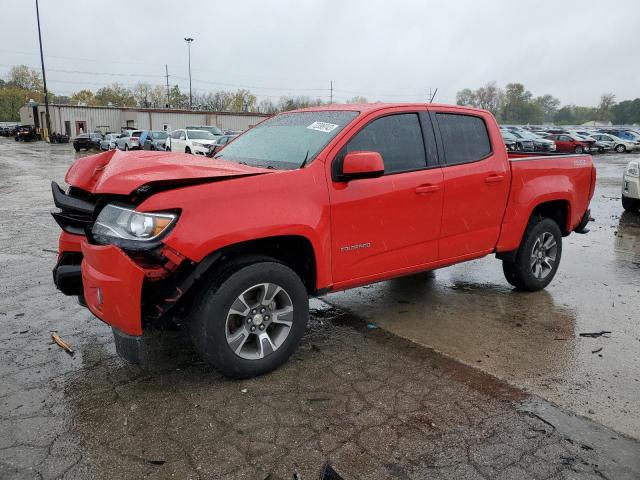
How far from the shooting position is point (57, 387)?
3.24m

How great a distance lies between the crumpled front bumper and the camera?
2.85 metres

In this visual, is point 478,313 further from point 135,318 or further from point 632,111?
point 632,111

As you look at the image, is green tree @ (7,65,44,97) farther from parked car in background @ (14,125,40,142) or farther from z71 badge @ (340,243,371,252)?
Answer: z71 badge @ (340,243,371,252)

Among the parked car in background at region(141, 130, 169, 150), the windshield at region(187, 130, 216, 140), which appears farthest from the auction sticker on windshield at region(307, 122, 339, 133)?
the parked car in background at region(141, 130, 169, 150)

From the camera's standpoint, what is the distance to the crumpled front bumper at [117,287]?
2852mm

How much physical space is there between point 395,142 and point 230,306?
192 centimetres

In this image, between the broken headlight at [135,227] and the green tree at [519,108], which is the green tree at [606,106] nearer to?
the green tree at [519,108]

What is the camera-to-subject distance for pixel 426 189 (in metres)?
4.05

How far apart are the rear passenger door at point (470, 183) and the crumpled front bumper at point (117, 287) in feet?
8.43

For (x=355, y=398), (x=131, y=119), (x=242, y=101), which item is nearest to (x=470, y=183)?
(x=355, y=398)

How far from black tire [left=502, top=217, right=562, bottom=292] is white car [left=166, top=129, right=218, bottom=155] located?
19.9 metres

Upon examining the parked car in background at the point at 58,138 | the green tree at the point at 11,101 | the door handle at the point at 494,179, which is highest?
the green tree at the point at 11,101

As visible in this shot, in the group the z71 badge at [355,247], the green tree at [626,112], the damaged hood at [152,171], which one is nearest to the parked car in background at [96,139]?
the damaged hood at [152,171]

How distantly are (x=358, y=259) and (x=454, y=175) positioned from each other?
1.25 m
